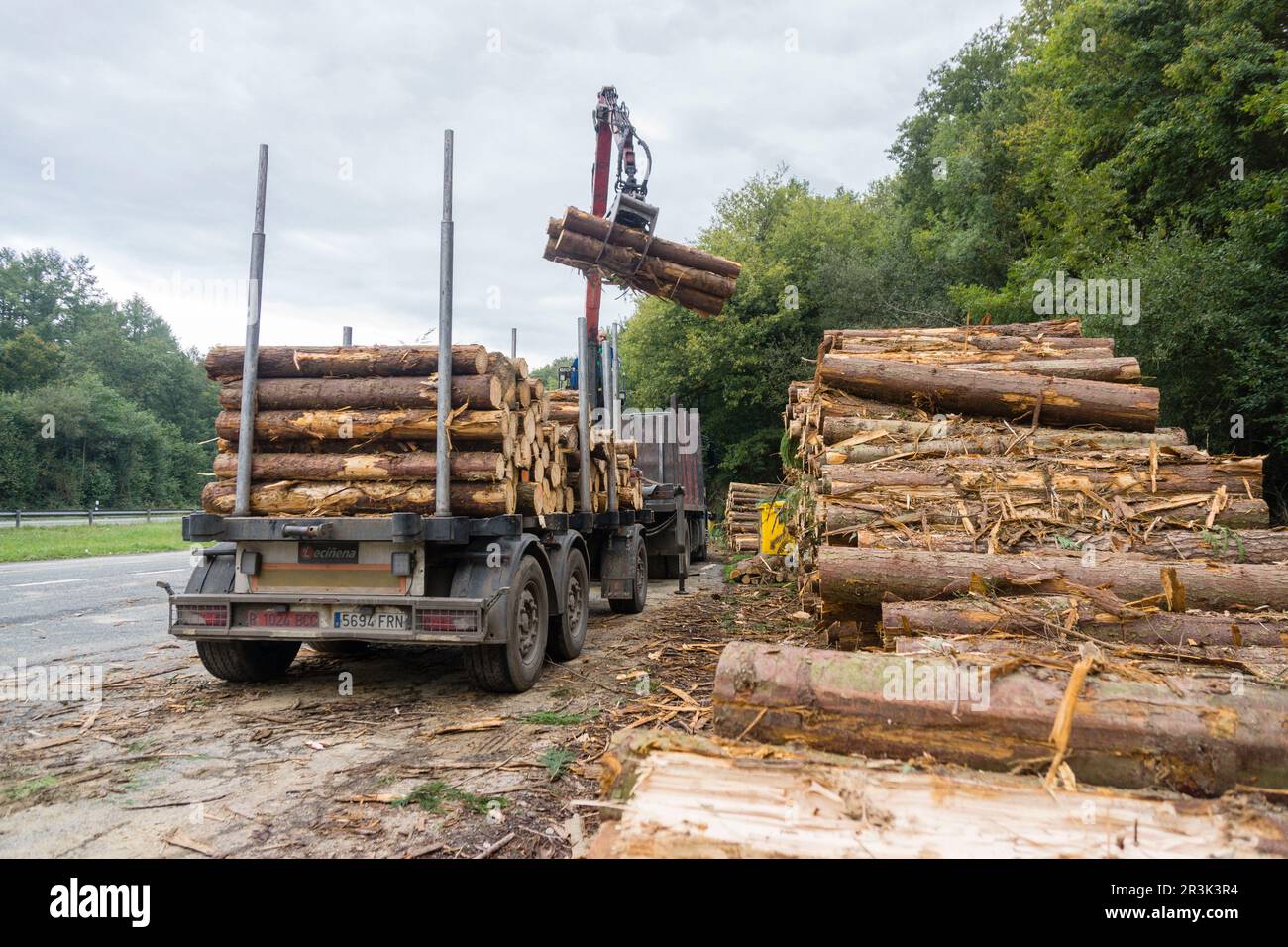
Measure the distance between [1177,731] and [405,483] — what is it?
184 inches

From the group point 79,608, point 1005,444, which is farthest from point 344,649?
point 1005,444

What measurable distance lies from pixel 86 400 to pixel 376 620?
42.0m

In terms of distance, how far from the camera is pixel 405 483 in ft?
17.7

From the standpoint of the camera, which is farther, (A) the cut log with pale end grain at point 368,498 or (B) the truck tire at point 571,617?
(B) the truck tire at point 571,617

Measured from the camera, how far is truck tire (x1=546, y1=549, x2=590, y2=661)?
21.2 ft

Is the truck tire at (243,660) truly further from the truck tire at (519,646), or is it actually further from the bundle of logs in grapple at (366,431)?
the truck tire at (519,646)

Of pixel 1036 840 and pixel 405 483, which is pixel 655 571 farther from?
pixel 1036 840

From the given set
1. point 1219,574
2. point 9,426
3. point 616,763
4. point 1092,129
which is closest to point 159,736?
point 616,763

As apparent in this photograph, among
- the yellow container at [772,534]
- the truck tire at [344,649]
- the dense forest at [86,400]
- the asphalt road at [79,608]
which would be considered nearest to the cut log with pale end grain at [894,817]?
the truck tire at [344,649]

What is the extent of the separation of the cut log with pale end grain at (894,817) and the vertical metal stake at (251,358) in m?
4.31

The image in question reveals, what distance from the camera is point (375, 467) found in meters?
5.41

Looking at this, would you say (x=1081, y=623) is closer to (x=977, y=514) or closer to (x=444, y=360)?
(x=977, y=514)

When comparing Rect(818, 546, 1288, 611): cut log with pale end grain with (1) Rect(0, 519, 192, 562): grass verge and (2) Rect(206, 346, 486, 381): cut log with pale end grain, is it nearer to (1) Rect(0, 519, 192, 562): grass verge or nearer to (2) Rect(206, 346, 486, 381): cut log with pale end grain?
(2) Rect(206, 346, 486, 381): cut log with pale end grain

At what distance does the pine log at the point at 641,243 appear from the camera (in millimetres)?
9055
